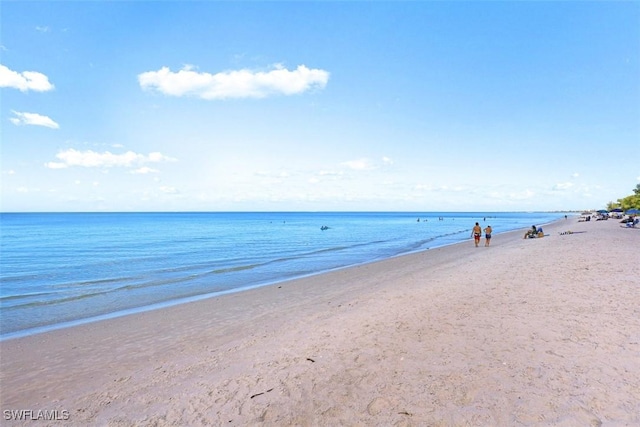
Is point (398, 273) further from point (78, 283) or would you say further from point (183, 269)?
point (78, 283)

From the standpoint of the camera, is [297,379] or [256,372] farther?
[256,372]

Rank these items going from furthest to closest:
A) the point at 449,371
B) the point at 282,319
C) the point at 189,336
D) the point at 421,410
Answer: the point at 282,319
the point at 189,336
the point at 449,371
the point at 421,410

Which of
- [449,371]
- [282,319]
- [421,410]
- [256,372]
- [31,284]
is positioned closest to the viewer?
[421,410]

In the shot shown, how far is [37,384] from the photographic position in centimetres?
668

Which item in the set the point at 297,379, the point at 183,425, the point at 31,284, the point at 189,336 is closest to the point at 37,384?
the point at 189,336

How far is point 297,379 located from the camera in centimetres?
585

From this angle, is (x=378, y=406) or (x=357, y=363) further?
(x=357, y=363)

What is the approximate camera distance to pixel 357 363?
248 inches

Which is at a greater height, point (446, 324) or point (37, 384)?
point (446, 324)

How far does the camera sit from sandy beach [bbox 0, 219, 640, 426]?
15.9ft

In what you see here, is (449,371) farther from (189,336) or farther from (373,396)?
(189,336)

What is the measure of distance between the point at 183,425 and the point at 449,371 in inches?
166

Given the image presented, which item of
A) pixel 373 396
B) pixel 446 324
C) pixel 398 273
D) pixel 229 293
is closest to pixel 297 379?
pixel 373 396

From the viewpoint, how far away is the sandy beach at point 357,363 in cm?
484
